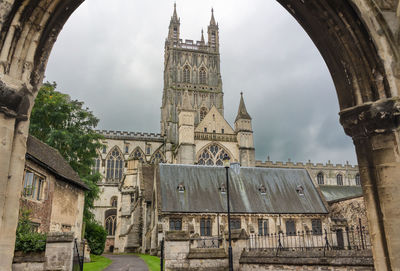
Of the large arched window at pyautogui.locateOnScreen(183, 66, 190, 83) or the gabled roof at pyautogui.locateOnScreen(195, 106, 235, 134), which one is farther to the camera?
the large arched window at pyautogui.locateOnScreen(183, 66, 190, 83)

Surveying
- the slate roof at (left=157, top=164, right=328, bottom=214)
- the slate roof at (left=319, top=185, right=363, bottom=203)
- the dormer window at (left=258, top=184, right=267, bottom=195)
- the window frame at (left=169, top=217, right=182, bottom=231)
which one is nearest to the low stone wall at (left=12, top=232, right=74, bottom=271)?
the slate roof at (left=157, top=164, right=328, bottom=214)

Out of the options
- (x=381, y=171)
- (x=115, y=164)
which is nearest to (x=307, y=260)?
(x=381, y=171)

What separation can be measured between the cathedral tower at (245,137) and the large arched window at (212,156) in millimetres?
2482

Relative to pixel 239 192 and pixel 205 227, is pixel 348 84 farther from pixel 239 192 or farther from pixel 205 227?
pixel 239 192

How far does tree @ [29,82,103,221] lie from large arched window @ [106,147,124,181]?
111 ft

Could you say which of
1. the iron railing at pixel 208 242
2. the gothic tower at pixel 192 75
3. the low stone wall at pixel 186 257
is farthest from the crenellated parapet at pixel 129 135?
the low stone wall at pixel 186 257

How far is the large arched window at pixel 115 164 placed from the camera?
63.9m

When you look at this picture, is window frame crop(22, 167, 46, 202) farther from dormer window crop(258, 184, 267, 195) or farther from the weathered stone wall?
the weathered stone wall

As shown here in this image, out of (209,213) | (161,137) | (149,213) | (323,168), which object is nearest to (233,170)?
(209,213)

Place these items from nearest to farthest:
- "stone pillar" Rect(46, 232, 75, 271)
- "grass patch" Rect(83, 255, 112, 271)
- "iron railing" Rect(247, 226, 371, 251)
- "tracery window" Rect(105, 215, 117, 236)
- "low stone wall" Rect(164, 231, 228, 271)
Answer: "stone pillar" Rect(46, 232, 75, 271), "low stone wall" Rect(164, 231, 228, 271), "grass patch" Rect(83, 255, 112, 271), "iron railing" Rect(247, 226, 371, 251), "tracery window" Rect(105, 215, 117, 236)

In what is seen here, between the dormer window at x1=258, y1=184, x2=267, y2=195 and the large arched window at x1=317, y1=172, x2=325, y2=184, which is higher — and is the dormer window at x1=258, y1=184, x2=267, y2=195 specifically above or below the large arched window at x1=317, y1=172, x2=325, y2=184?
below

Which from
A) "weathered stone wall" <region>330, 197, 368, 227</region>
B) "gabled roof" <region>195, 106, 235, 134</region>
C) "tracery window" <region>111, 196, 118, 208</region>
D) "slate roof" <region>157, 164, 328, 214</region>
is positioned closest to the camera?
"slate roof" <region>157, 164, 328, 214</region>

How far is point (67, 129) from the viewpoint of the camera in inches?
1171

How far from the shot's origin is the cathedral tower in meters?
50.4
